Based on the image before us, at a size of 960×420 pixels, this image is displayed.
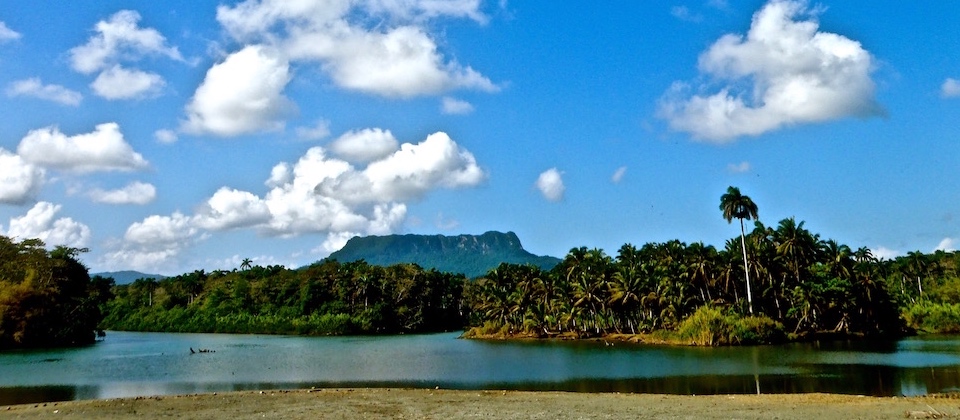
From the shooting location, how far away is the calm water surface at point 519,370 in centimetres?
3784

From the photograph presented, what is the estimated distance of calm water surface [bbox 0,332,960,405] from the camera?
37.8 m

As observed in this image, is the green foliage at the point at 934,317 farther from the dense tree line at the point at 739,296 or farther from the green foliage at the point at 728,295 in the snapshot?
the green foliage at the point at 728,295

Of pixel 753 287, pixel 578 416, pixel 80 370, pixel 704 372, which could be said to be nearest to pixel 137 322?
pixel 80 370

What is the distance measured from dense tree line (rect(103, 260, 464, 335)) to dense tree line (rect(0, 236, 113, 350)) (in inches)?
1423

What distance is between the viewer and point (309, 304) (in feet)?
434

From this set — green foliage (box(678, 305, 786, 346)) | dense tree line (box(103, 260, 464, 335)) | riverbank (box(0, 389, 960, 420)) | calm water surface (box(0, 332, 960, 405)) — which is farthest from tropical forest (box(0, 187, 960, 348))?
riverbank (box(0, 389, 960, 420))

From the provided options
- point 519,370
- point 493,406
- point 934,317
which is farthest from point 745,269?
point 493,406

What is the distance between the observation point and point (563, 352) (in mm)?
66500

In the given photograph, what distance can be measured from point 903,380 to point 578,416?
77.3ft

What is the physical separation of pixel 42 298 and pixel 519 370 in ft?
224

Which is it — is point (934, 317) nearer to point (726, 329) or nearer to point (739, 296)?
point (739, 296)

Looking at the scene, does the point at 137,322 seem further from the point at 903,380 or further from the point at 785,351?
the point at 903,380

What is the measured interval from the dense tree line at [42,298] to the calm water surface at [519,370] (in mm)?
12559

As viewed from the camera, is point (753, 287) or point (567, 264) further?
point (567, 264)
